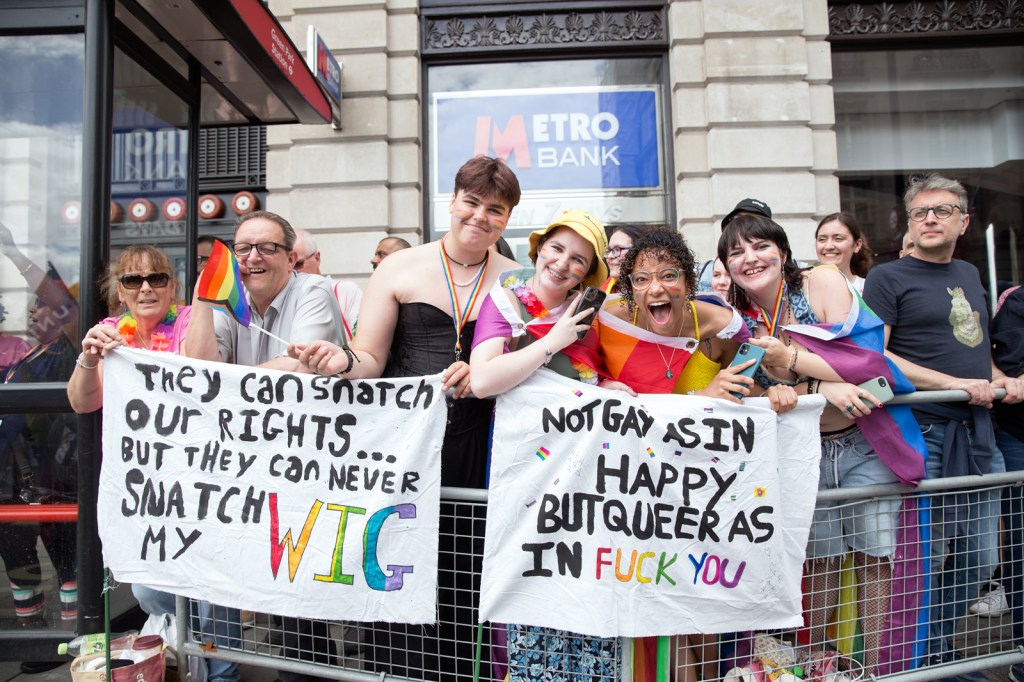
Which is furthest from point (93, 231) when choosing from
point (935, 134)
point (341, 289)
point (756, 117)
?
point (935, 134)

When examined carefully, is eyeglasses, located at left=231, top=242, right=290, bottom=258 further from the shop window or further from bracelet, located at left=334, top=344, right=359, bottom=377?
the shop window

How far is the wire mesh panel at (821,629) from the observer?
2533mm

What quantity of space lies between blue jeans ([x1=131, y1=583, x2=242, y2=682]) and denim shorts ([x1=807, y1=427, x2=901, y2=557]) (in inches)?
96.0

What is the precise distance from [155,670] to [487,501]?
5.58ft

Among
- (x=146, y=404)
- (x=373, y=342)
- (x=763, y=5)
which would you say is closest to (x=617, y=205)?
(x=763, y=5)

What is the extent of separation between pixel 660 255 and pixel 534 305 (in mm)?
521

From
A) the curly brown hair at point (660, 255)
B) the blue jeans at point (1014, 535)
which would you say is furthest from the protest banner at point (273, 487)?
the blue jeans at point (1014, 535)

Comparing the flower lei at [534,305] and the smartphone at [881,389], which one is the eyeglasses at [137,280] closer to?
the flower lei at [534,305]

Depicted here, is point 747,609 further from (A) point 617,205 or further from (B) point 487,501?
(A) point 617,205

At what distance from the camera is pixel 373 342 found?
2770 millimetres

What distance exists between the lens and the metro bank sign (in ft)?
25.1

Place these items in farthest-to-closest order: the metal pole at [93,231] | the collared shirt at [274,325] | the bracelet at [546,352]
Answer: the metal pole at [93,231] → the collared shirt at [274,325] → the bracelet at [546,352]

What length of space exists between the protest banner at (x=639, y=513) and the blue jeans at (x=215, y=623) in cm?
126

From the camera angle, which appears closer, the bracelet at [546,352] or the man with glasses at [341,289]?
the bracelet at [546,352]
